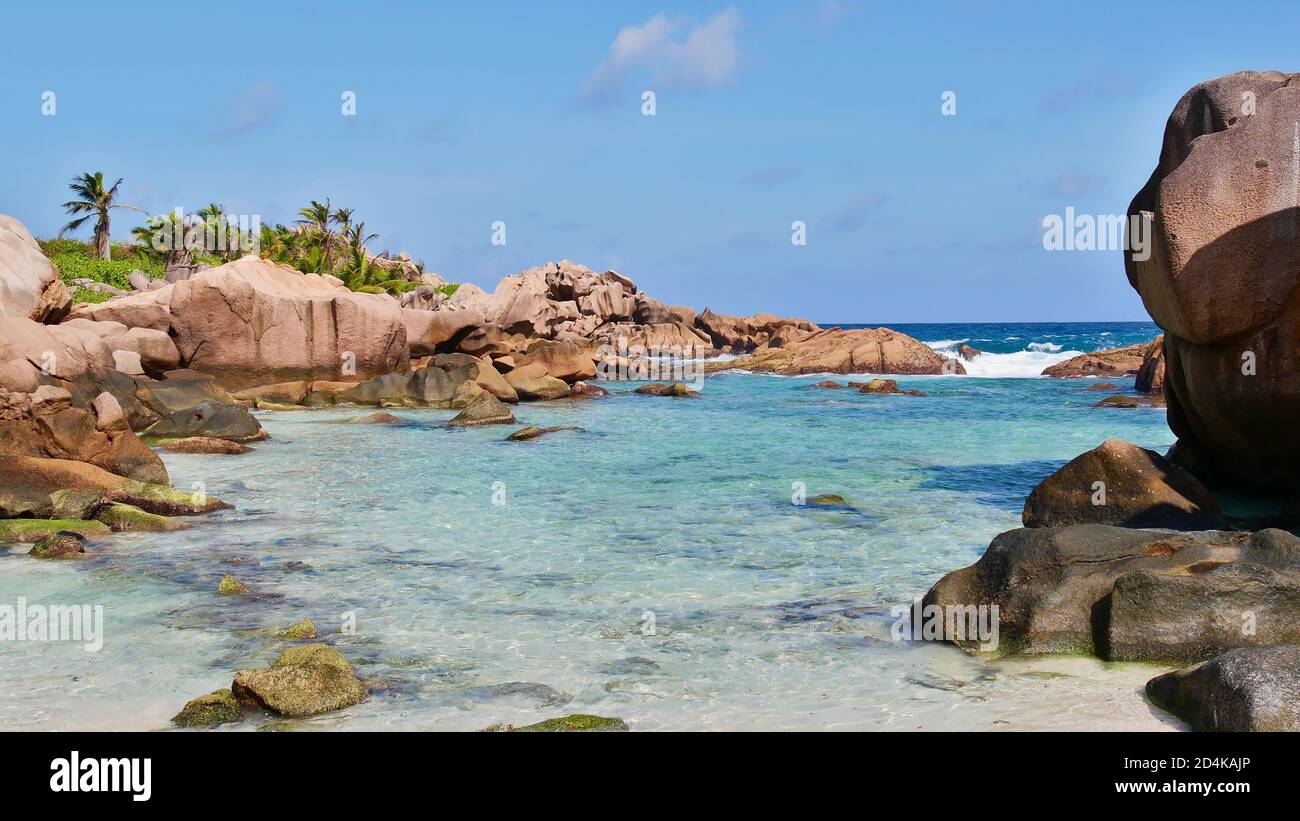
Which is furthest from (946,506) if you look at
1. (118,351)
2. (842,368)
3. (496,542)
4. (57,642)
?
(842,368)

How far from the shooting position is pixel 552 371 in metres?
38.9

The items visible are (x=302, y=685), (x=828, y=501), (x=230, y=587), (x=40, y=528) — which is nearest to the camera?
(x=302, y=685)

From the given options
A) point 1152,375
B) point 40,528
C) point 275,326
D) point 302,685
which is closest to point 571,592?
point 302,685

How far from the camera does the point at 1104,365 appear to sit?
51.8 metres

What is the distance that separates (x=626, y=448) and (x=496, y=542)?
10.0 metres

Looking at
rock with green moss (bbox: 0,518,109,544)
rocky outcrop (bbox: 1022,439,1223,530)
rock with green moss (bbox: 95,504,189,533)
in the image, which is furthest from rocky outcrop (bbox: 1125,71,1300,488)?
rock with green moss (bbox: 0,518,109,544)

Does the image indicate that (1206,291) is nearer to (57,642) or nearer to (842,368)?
(57,642)

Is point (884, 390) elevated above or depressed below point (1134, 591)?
above

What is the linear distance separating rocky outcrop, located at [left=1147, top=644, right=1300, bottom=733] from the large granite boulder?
27293mm

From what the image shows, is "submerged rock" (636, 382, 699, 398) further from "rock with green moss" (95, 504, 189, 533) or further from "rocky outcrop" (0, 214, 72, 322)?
"rock with green moss" (95, 504, 189, 533)

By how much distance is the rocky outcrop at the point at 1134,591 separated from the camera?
7246 mm

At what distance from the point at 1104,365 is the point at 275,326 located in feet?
129

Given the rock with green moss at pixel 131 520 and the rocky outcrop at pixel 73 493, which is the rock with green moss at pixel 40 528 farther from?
the rocky outcrop at pixel 73 493

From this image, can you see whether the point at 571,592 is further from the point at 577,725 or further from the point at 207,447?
the point at 207,447
